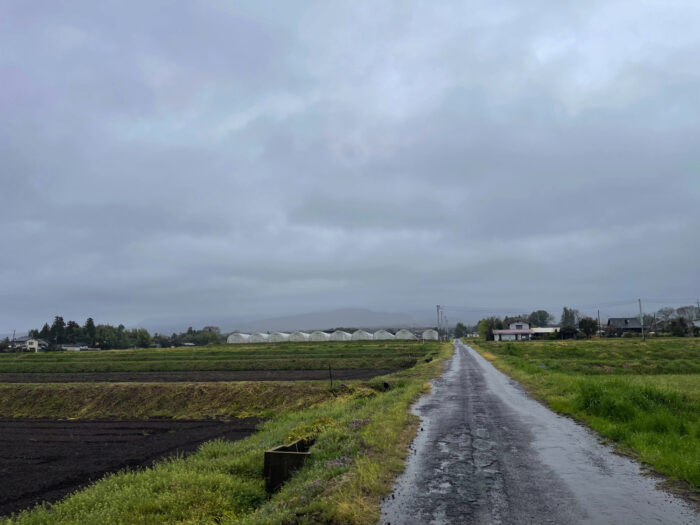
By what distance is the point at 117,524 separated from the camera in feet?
29.6

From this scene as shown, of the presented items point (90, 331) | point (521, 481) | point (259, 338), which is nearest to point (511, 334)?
point (259, 338)

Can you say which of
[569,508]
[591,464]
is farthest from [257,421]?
[569,508]

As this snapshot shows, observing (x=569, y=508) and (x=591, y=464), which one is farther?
(x=591, y=464)

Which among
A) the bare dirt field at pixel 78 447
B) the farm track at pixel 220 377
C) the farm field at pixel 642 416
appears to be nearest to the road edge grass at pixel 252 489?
the bare dirt field at pixel 78 447

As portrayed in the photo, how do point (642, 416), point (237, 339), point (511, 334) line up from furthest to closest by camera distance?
1. point (237, 339)
2. point (511, 334)
3. point (642, 416)

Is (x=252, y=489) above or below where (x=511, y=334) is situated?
above

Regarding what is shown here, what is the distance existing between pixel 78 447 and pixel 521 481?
66.7 feet

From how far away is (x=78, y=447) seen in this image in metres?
21.8

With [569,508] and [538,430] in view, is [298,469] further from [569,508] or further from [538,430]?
[538,430]

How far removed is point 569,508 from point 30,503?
14550 millimetres

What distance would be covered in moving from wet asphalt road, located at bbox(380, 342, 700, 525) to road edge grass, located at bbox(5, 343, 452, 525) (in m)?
0.59

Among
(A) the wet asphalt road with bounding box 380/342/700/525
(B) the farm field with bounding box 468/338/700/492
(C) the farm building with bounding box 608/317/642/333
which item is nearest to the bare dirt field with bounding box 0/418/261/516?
(A) the wet asphalt road with bounding box 380/342/700/525

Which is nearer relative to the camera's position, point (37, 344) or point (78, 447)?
point (78, 447)

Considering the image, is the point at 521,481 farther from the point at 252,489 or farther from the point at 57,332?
the point at 57,332
